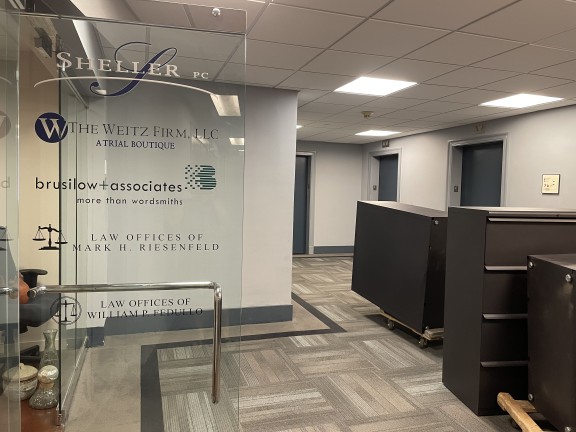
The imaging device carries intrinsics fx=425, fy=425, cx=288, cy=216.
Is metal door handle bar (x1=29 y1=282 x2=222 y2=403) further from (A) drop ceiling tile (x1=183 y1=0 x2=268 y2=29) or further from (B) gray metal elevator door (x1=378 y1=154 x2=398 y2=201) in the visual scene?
(B) gray metal elevator door (x1=378 y1=154 x2=398 y2=201)

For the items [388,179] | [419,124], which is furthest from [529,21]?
[388,179]

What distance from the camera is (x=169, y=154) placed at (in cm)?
152

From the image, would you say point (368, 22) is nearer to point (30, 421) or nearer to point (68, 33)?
point (68, 33)

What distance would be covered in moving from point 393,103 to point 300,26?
2150 millimetres

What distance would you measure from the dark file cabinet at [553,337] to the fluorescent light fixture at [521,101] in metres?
2.27

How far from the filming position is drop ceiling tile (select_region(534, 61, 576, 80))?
2817 mm

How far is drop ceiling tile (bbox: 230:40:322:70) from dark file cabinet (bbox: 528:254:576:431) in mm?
1766

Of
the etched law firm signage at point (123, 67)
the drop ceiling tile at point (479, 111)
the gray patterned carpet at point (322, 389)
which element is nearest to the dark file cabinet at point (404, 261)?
the gray patterned carpet at point (322, 389)

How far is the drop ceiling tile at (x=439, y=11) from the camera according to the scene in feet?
6.39

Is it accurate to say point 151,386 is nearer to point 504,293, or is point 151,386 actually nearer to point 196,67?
point 196,67

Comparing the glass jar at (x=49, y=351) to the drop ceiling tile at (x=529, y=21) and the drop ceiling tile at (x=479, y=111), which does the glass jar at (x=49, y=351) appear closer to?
the drop ceiling tile at (x=529, y=21)

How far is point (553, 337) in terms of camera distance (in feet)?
6.19

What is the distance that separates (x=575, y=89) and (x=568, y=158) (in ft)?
2.81

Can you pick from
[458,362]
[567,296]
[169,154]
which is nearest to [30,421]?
[169,154]
